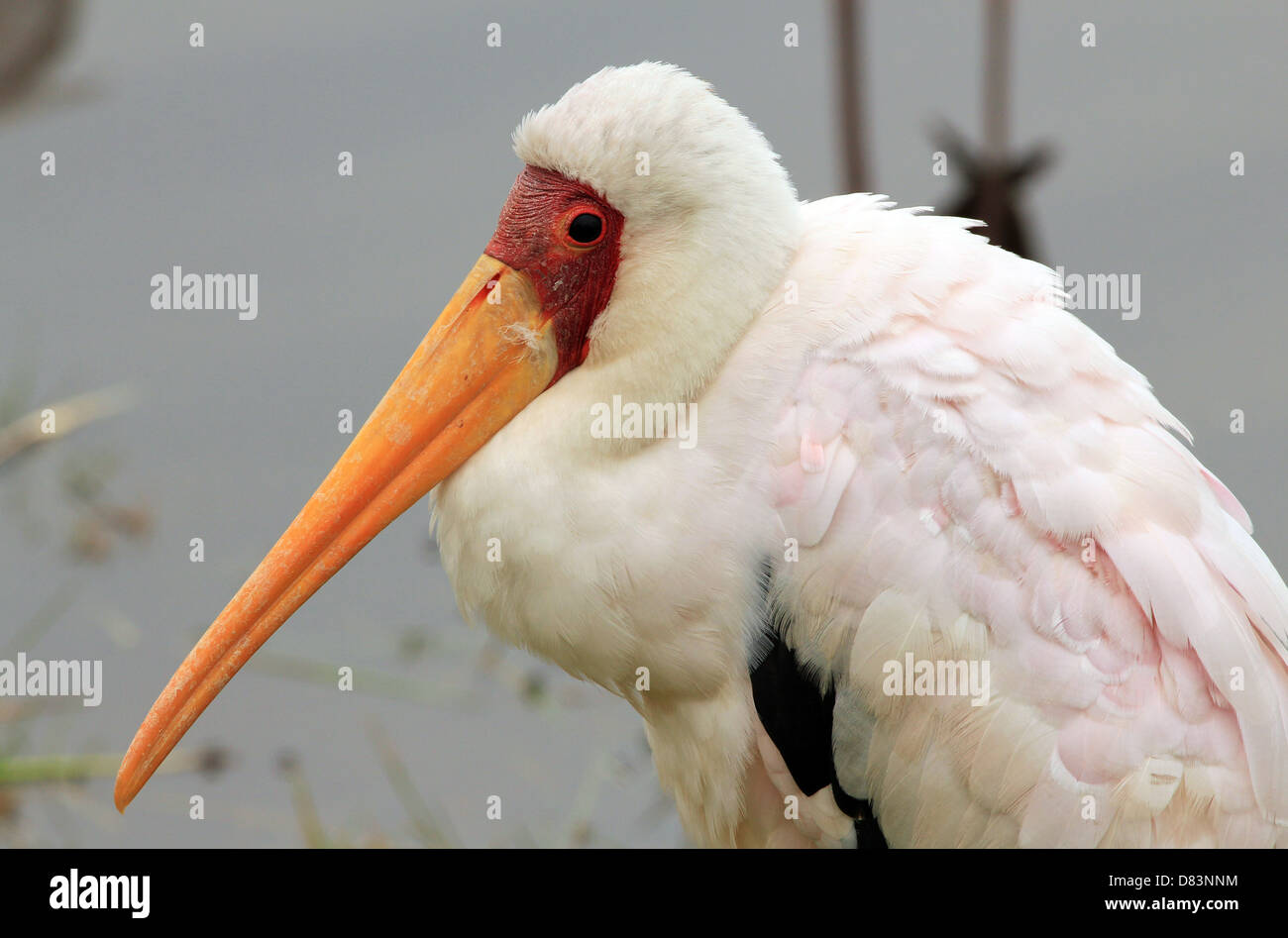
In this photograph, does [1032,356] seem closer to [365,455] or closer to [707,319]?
[707,319]

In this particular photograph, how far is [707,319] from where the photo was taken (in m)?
1.78

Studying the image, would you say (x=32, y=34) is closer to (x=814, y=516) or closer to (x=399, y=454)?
(x=399, y=454)

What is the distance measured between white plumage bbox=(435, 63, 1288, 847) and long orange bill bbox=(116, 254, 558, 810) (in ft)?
0.17

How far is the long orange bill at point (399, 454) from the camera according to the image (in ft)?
6.09

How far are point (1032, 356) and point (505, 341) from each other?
78cm

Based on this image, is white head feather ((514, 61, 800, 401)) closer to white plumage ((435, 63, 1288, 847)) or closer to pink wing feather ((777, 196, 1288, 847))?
white plumage ((435, 63, 1288, 847))

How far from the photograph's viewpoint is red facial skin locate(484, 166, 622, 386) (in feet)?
6.04

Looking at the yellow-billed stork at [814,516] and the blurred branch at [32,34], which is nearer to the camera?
the yellow-billed stork at [814,516]

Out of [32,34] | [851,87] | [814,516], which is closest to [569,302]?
[814,516]

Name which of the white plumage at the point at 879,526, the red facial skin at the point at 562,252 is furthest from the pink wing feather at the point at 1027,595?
the red facial skin at the point at 562,252

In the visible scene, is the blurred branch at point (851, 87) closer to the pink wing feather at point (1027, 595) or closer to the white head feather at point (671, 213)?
the white head feather at point (671, 213)

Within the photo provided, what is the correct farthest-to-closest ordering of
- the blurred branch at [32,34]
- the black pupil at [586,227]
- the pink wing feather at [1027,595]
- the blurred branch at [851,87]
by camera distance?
the blurred branch at [32,34] < the blurred branch at [851,87] < the black pupil at [586,227] < the pink wing feather at [1027,595]

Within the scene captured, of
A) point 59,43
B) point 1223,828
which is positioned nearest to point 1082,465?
point 1223,828

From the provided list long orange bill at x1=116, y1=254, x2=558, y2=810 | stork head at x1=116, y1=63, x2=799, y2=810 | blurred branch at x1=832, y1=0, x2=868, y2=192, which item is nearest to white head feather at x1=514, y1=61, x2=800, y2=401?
stork head at x1=116, y1=63, x2=799, y2=810
